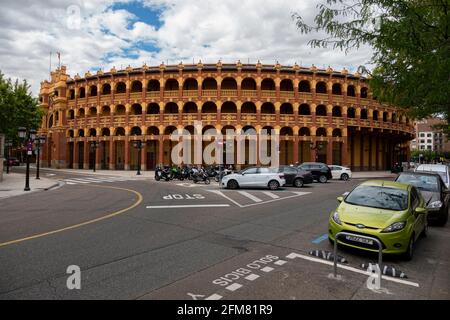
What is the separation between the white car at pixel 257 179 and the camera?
18922mm

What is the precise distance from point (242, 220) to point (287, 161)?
1275 inches

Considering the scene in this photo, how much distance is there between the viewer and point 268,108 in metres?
40.8

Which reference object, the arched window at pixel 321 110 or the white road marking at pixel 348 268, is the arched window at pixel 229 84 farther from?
the white road marking at pixel 348 268

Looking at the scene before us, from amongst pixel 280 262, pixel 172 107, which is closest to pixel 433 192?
pixel 280 262

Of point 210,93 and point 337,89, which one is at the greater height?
point 337,89

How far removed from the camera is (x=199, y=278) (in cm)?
488

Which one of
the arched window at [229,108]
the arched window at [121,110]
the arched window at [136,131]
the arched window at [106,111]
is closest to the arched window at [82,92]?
the arched window at [106,111]

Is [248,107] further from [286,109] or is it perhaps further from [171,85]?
[171,85]

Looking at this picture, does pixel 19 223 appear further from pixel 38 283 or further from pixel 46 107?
pixel 46 107

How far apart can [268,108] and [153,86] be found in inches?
673

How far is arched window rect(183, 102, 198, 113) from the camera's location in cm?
4075
